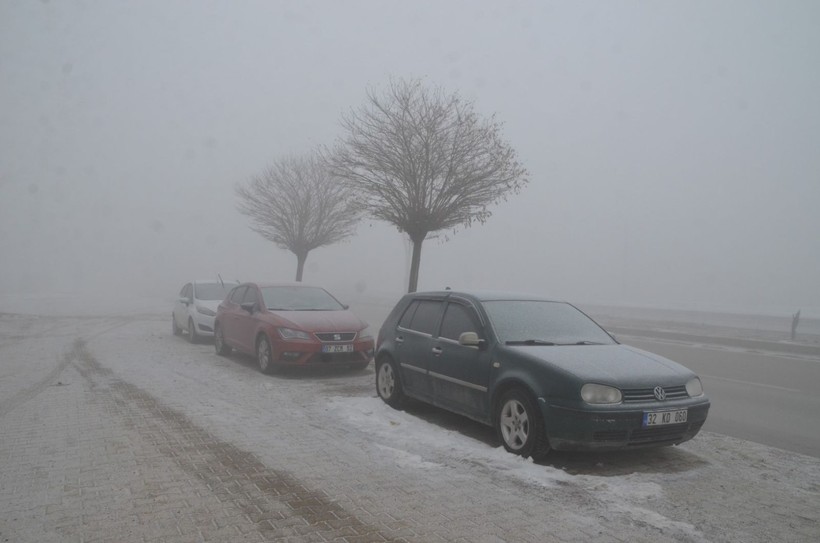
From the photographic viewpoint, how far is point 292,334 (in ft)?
33.4

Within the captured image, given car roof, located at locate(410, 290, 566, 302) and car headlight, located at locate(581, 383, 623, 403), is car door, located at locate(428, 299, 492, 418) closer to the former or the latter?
car roof, located at locate(410, 290, 566, 302)

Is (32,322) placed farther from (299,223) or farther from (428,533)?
(428,533)

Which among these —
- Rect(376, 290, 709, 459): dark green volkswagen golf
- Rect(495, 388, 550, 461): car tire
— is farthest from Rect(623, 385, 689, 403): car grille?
Rect(495, 388, 550, 461): car tire

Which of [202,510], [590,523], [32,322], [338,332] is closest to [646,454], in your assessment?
[590,523]

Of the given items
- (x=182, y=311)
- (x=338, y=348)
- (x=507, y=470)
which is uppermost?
(x=182, y=311)

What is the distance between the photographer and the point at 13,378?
9.79 m

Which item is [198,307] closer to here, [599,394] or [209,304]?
[209,304]

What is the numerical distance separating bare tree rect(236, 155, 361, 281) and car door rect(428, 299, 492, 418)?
19328 millimetres

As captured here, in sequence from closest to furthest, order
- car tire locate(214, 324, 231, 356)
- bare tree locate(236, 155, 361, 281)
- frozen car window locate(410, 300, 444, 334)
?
1. frozen car window locate(410, 300, 444, 334)
2. car tire locate(214, 324, 231, 356)
3. bare tree locate(236, 155, 361, 281)

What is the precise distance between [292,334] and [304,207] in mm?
17191

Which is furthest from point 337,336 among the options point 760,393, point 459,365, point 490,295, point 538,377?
point 760,393

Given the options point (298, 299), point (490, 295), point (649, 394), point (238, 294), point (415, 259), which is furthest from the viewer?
point (415, 259)

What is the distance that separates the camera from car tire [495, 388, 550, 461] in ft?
17.9

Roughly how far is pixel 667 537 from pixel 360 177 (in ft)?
41.6
